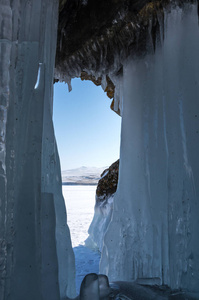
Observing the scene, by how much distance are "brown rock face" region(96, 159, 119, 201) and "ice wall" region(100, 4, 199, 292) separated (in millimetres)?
3185

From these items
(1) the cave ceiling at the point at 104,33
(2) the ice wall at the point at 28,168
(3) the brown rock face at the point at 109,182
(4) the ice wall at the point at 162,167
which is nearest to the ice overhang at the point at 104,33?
(1) the cave ceiling at the point at 104,33

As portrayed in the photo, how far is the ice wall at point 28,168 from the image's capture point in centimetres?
137

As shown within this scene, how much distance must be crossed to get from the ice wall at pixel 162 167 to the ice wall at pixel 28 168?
3.63 ft

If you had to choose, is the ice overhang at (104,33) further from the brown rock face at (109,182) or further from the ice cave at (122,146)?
the brown rock face at (109,182)

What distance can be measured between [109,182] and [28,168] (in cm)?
504

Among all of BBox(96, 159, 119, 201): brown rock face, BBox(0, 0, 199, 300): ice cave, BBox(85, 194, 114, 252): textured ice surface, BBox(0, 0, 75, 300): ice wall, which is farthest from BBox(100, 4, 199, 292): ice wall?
BBox(96, 159, 119, 201): brown rock face

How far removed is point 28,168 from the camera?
148 cm

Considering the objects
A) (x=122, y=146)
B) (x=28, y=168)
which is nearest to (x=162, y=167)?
(x=122, y=146)

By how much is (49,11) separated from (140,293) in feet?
8.20

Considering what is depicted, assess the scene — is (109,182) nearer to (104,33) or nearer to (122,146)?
(122,146)

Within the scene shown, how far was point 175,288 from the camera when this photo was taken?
2027 millimetres

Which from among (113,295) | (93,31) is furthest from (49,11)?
(113,295)

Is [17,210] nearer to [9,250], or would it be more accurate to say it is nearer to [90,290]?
[9,250]

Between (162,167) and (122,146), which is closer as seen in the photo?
(162,167)
